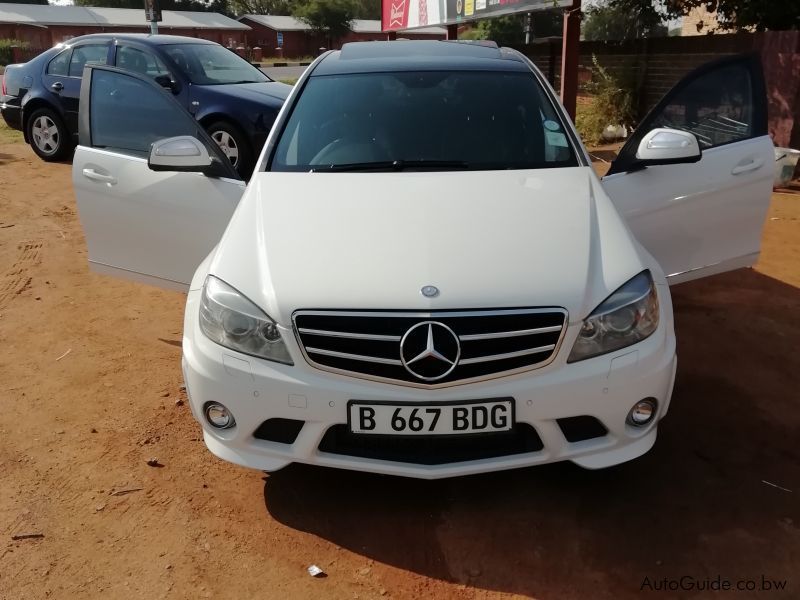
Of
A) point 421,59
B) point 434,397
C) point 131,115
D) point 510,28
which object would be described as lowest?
point 434,397

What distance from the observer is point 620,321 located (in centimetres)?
260

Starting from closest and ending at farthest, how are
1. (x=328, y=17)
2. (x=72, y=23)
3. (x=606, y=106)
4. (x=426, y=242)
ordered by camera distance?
(x=426, y=242), (x=606, y=106), (x=72, y=23), (x=328, y=17)

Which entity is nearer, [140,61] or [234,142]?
[234,142]

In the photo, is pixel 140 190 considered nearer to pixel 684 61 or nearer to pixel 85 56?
pixel 85 56

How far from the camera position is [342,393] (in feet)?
8.25

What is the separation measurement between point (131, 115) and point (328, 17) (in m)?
57.6

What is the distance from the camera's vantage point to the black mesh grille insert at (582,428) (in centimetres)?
262

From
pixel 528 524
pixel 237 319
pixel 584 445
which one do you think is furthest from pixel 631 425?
pixel 237 319

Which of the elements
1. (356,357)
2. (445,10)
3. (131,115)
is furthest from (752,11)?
(356,357)

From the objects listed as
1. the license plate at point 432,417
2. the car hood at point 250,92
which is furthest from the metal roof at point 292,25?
the license plate at point 432,417

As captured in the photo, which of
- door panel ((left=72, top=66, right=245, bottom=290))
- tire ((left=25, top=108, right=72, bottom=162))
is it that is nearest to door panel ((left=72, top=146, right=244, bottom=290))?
door panel ((left=72, top=66, right=245, bottom=290))

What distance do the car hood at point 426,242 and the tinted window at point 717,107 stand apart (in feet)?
3.05

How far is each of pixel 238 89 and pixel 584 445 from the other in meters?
7.36

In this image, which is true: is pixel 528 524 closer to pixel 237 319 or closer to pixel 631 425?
pixel 631 425
